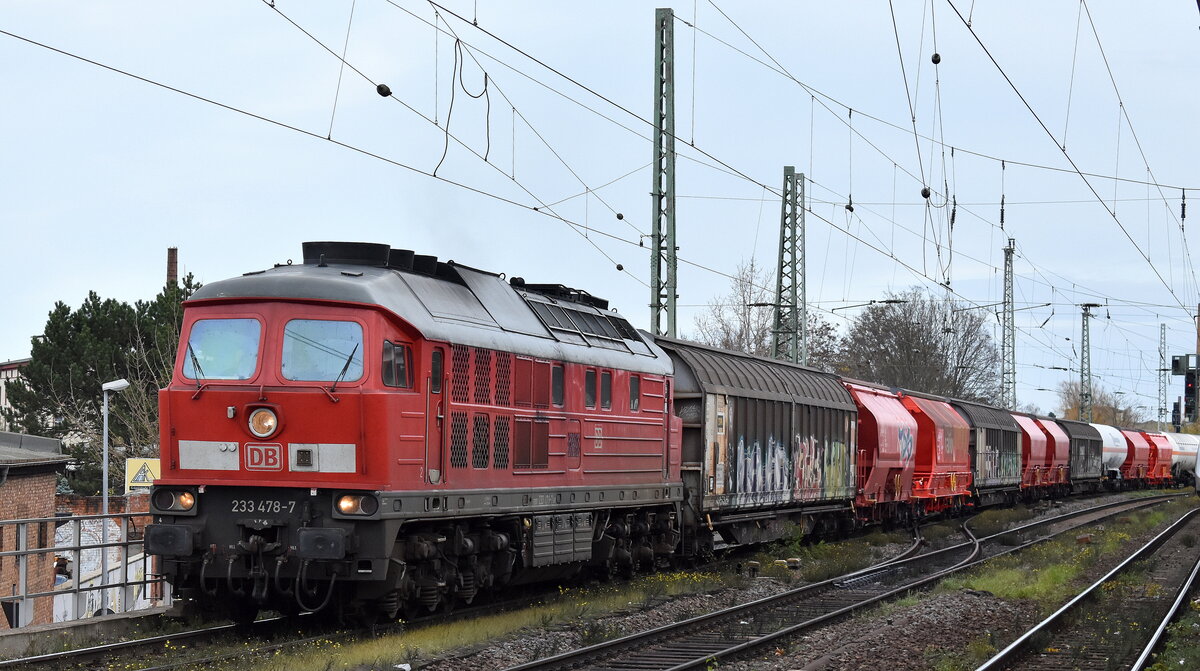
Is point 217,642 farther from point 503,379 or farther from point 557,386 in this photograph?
point 557,386

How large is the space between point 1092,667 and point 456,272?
826 cm

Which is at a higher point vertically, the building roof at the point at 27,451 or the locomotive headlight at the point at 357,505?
the locomotive headlight at the point at 357,505

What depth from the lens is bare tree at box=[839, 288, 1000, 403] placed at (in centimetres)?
7719

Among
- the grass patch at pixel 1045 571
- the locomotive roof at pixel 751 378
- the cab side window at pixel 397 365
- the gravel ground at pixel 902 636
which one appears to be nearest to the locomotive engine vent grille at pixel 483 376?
the cab side window at pixel 397 365

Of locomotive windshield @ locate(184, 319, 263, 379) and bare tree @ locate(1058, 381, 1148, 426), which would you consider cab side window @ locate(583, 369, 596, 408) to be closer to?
locomotive windshield @ locate(184, 319, 263, 379)

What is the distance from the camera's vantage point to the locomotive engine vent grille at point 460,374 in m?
14.6

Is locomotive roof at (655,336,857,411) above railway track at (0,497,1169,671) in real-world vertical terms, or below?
above

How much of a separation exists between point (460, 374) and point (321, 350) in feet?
5.76

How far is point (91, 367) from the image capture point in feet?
163

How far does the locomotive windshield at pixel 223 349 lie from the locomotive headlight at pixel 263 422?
0.41 metres

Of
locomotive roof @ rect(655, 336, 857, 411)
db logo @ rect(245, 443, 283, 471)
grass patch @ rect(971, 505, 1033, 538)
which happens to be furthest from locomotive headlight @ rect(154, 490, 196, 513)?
grass patch @ rect(971, 505, 1033, 538)

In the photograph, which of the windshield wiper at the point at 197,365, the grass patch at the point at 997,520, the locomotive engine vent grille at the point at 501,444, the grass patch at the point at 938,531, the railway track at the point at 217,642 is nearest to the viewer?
the railway track at the point at 217,642

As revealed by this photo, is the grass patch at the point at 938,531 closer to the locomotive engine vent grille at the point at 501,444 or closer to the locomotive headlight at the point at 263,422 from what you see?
the locomotive engine vent grille at the point at 501,444

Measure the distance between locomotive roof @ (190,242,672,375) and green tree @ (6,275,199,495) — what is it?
108ft
